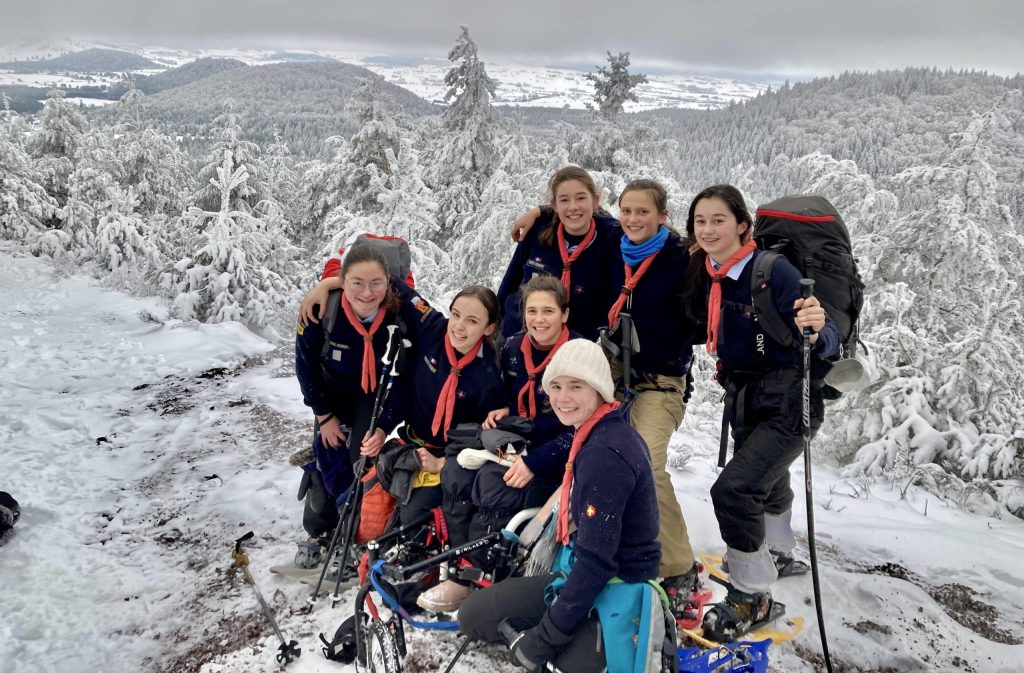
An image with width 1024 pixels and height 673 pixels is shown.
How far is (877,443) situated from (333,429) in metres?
7.35

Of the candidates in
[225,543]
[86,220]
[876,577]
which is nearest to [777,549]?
[876,577]

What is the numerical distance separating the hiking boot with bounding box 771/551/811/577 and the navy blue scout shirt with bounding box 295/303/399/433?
11.1ft

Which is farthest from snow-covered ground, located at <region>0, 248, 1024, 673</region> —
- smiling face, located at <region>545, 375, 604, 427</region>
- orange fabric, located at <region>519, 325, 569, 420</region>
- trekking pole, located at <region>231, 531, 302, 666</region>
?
smiling face, located at <region>545, 375, 604, 427</region>

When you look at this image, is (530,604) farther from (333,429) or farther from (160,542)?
(160,542)

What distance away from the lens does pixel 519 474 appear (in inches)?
150

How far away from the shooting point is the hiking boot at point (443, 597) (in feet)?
12.3

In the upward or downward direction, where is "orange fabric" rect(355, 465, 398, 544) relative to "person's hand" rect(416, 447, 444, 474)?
downward

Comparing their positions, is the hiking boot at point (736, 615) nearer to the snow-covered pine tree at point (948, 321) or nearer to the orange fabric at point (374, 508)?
the orange fabric at point (374, 508)

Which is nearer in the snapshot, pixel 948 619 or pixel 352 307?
pixel 948 619

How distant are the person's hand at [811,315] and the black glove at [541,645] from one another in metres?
2.18

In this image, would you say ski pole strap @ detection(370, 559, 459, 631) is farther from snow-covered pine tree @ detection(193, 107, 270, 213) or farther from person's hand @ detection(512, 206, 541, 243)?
snow-covered pine tree @ detection(193, 107, 270, 213)

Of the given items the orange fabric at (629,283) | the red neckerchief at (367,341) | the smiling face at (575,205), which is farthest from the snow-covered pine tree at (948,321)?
the red neckerchief at (367,341)

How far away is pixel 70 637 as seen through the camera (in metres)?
4.27

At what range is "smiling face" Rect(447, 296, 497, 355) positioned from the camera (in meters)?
4.21
